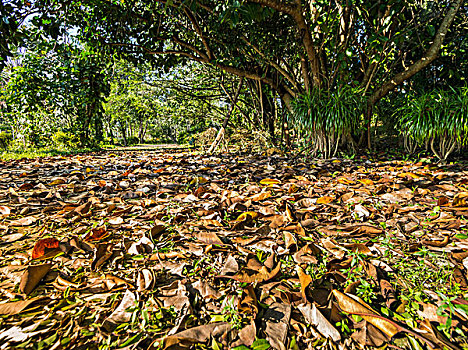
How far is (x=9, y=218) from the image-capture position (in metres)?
1.38

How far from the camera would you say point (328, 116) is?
3301 millimetres

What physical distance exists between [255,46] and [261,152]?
5.53 ft

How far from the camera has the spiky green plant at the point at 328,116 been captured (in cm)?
324

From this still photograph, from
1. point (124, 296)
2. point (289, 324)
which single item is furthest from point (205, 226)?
point (289, 324)

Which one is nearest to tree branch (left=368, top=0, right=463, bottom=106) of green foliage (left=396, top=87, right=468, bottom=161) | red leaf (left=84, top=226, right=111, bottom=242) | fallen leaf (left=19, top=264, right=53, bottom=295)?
green foliage (left=396, top=87, right=468, bottom=161)

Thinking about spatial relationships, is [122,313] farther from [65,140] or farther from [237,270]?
[65,140]

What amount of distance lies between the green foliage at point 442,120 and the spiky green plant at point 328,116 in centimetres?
65

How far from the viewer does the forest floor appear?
652 mm

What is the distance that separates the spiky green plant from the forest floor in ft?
5.79

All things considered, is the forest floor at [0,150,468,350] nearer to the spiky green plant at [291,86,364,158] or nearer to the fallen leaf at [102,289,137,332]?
the fallen leaf at [102,289,137,332]

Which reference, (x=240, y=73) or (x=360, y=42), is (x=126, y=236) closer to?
(x=240, y=73)

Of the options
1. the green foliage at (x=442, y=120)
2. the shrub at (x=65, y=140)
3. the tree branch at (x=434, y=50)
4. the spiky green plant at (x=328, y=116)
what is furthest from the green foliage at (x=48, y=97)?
the green foliage at (x=442, y=120)

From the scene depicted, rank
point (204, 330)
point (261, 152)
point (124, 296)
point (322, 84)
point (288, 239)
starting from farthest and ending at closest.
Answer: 1. point (261, 152)
2. point (322, 84)
3. point (288, 239)
4. point (124, 296)
5. point (204, 330)

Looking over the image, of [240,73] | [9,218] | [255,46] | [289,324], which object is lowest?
[289,324]
